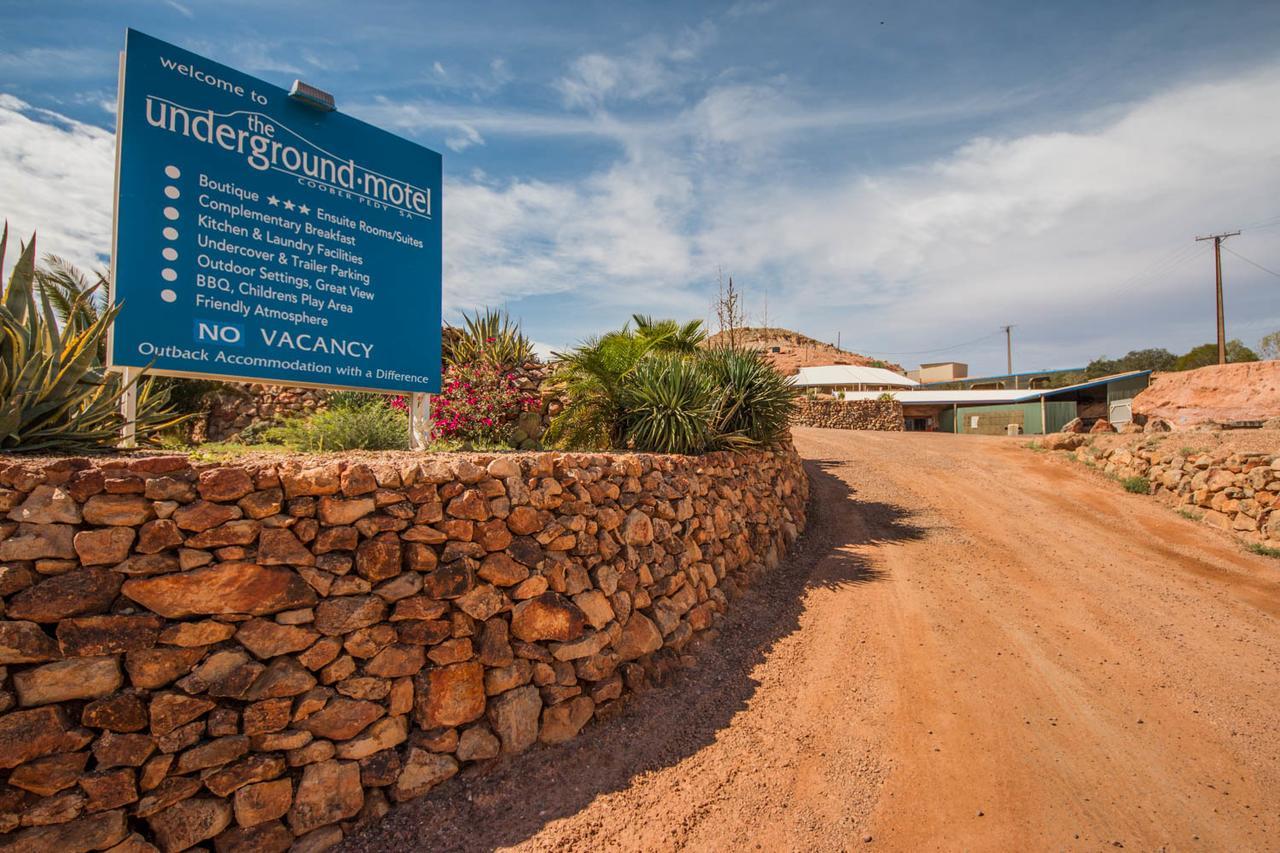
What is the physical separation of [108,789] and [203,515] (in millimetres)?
1372

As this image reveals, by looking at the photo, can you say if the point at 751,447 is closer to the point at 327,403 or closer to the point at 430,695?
the point at 430,695

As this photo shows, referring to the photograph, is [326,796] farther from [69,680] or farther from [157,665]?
[69,680]

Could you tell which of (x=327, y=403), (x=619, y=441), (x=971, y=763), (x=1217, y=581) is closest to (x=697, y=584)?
(x=619, y=441)

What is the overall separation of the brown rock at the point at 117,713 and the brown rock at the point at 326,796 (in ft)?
3.00

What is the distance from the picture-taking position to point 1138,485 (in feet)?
37.1

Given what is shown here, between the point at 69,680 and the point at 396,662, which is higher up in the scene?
the point at 69,680

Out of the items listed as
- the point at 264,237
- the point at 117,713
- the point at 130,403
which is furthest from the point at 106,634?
the point at 264,237

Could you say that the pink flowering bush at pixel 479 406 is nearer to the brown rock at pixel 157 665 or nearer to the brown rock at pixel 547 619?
the brown rock at pixel 547 619

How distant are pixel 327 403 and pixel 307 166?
567cm

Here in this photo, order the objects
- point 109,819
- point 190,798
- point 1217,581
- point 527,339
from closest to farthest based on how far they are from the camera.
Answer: point 109,819
point 190,798
point 1217,581
point 527,339

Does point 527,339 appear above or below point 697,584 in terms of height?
above

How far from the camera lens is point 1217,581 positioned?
773cm

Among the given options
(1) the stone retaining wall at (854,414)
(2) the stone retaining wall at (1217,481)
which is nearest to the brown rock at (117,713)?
(2) the stone retaining wall at (1217,481)

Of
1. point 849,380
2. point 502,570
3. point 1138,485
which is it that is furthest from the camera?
point 849,380
